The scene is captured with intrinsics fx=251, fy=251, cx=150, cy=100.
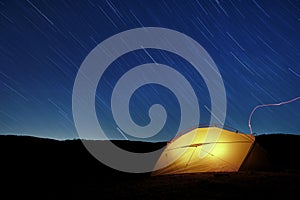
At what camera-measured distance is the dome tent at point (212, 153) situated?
10531 mm

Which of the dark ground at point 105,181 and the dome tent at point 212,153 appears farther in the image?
the dome tent at point 212,153

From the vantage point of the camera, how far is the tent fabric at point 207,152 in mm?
10570

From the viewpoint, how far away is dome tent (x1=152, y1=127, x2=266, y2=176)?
1053cm

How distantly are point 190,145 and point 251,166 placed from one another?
2661mm

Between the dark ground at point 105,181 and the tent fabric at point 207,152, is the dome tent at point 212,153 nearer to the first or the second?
the tent fabric at point 207,152

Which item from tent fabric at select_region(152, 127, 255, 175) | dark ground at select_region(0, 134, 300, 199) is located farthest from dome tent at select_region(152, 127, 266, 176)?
dark ground at select_region(0, 134, 300, 199)

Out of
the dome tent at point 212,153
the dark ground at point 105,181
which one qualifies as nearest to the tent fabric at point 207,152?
the dome tent at point 212,153

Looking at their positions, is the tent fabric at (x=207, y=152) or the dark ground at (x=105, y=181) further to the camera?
the tent fabric at (x=207, y=152)

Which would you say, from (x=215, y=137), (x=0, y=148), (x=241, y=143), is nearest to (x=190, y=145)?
(x=215, y=137)

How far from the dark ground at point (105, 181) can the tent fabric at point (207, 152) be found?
637 millimetres

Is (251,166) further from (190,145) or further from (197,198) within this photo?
(197,198)

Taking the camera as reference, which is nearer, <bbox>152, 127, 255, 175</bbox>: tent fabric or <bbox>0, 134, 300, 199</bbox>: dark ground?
<bbox>0, 134, 300, 199</bbox>: dark ground

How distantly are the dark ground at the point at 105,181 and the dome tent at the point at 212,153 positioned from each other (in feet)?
1.91

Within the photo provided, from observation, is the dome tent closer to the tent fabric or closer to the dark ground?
the tent fabric
